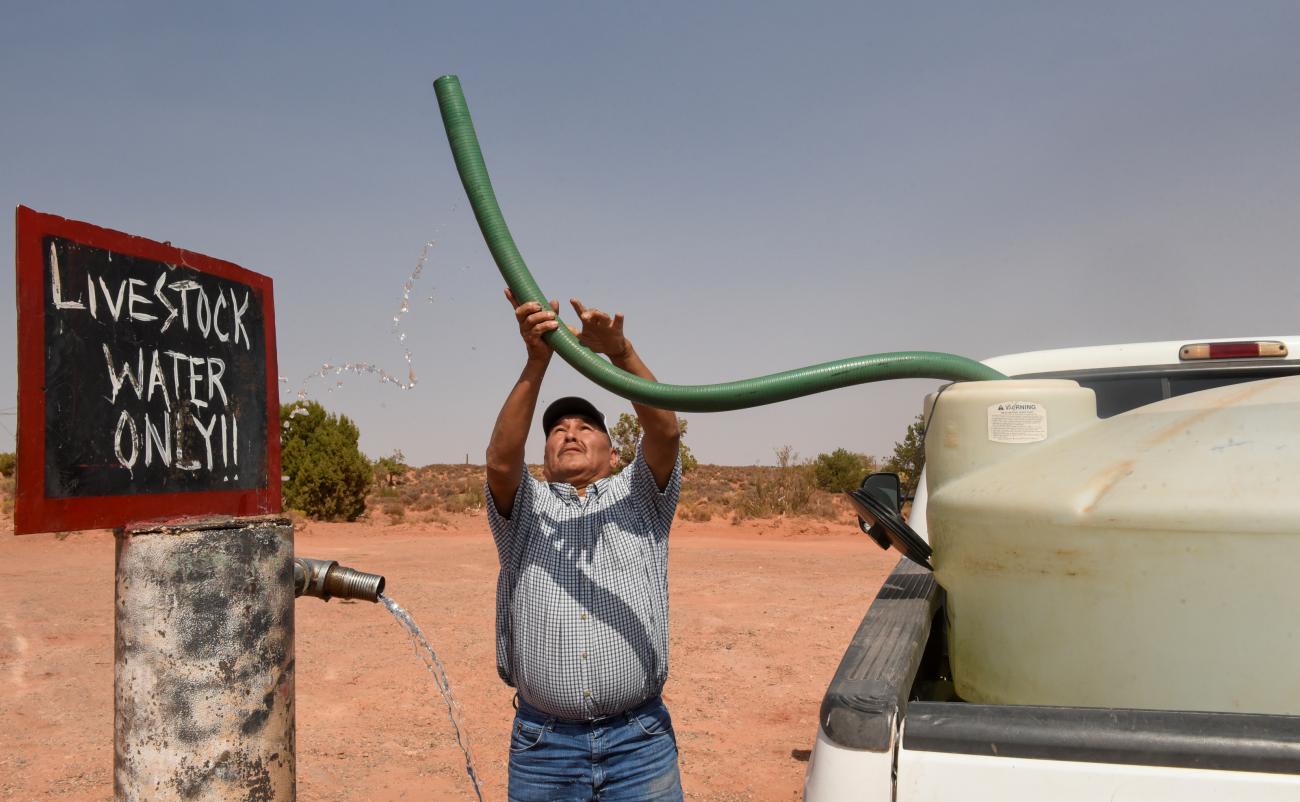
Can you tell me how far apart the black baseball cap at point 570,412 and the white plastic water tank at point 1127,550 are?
1.46m

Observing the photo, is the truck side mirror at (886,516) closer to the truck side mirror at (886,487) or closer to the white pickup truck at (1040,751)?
the truck side mirror at (886,487)

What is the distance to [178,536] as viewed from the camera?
2.13m

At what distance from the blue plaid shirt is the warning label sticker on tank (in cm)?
108

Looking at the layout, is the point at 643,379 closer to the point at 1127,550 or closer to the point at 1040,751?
the point at 1127,550

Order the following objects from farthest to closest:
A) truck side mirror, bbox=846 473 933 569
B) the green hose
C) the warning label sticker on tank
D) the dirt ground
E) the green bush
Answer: the green bush, the dirt ground, truck side mirror, bbox=846 473 933 569, the green hose, the warning label sticker on tank

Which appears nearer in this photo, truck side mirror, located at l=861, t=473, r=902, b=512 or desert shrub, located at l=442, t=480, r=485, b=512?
truck side mirror, located at l=861, t=473, r=902, b=512

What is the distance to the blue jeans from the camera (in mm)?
2711

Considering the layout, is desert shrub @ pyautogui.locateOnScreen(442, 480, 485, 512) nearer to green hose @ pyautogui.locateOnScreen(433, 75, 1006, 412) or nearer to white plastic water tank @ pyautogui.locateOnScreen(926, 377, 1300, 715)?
green hose @ pyautogui.locateOnScreen(433, 75, 1006, 412)

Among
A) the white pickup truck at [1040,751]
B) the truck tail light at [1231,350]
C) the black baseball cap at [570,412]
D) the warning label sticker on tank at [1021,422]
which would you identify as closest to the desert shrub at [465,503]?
the black baseball cap at [570,412]

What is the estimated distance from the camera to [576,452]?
3.10m

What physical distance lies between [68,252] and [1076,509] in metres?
2.03

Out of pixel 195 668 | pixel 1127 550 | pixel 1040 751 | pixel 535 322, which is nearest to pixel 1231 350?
pixel 1127 550

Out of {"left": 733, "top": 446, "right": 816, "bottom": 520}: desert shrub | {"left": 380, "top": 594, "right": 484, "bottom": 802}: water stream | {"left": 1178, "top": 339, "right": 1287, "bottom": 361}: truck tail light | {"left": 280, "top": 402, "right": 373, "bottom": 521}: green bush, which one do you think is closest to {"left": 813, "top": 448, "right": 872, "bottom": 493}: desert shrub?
{"left": 733, "top": 446, "right": 816, "bottom": 520}: desert shrub

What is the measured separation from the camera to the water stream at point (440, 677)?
3.03 m
